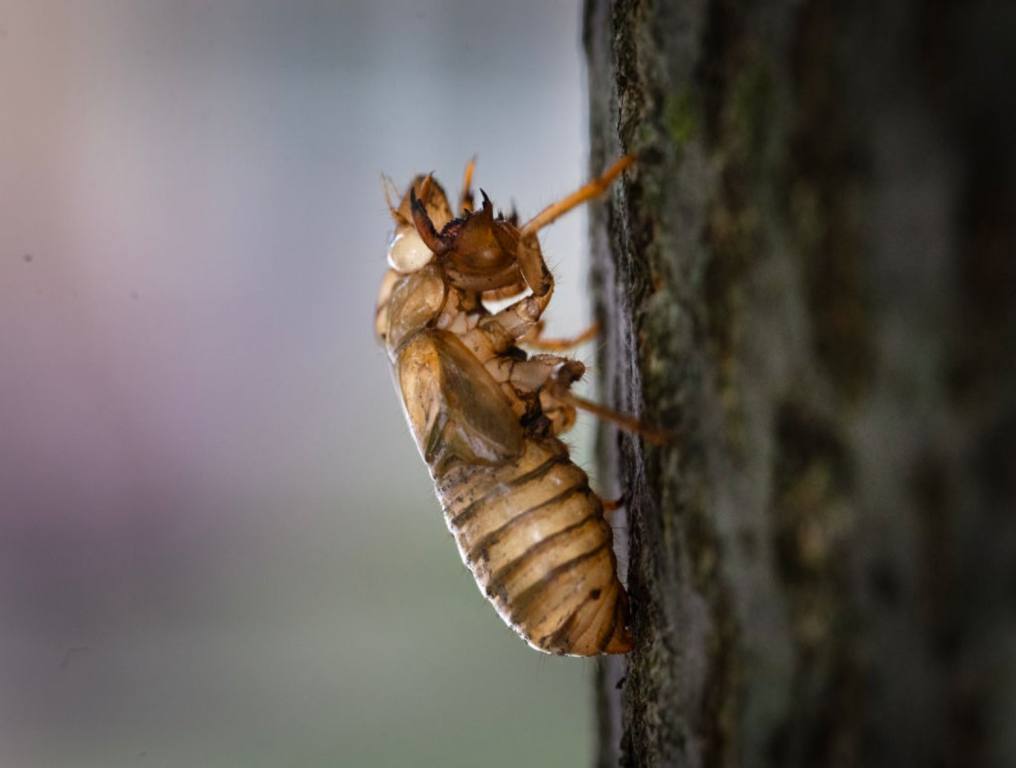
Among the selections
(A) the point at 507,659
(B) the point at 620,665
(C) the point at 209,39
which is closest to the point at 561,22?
(C) the point at 209,39

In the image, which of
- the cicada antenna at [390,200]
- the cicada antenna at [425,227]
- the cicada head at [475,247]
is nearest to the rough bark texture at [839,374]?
the cicada head at [475,247]

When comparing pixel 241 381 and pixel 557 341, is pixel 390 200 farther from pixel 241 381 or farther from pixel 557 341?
pixel 241 381

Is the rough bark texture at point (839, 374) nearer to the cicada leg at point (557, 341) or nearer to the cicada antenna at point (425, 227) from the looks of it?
the cicada antenna at point (425, 227)

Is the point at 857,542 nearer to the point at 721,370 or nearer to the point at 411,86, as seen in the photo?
the point at 721,370

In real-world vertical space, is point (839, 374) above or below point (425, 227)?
below

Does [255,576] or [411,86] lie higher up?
[411,86]

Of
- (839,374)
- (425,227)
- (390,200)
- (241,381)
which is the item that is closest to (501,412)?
(425,227)
